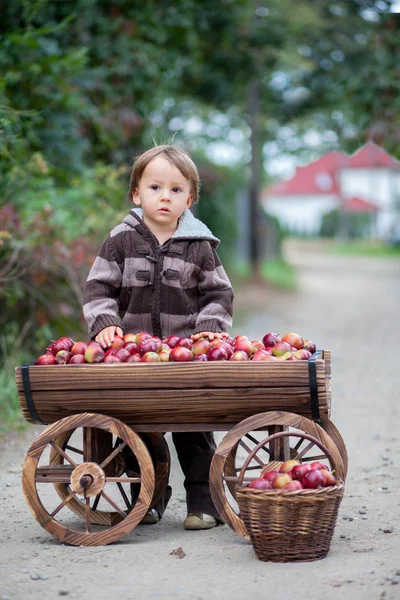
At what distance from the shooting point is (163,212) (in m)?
4.47

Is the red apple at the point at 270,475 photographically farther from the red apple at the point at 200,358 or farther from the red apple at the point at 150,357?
the red apple at the point at 150,357

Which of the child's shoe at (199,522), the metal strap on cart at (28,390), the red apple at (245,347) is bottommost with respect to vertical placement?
the child's shoe at (199,522)

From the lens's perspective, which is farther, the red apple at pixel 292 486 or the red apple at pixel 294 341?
the red apple at pixel 294 341

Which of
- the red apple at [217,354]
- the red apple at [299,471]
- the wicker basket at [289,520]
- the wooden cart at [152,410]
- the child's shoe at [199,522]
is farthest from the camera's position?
the child's shoe at [199,522]

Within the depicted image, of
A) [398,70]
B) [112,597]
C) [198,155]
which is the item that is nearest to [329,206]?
[198,155]

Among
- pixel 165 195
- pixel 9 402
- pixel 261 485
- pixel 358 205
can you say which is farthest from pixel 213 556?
pixel 358 205

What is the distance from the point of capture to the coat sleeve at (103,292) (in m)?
4.44

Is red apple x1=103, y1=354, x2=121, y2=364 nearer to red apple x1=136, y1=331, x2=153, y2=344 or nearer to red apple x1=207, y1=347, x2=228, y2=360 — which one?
red apple x1=136, y1=331, x2=153, y2=344

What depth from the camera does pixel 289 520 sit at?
3.75 m

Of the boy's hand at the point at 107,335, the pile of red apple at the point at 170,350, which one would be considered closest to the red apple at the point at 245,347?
the pile of red apple at the point at 170,350

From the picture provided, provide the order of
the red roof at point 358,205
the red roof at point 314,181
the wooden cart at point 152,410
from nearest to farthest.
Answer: the wooden cart at point 152,410
the red roof at point 358,205
the red roof at point 314,181

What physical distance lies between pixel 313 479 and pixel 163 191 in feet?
4.91

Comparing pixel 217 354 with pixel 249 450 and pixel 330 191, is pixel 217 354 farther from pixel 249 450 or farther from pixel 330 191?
pixel 330 191

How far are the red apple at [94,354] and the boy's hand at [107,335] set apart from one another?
0.47ft
